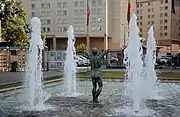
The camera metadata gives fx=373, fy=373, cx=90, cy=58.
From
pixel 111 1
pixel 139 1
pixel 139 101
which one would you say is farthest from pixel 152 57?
pixel 139 1

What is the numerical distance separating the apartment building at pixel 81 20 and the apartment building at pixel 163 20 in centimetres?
1933

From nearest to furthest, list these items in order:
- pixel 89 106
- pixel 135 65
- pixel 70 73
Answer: pixel 135 65, pixel 89 106, pixel 70 73

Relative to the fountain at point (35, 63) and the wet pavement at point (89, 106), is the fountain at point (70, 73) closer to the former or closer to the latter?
the wet pavement at point (89, 106)

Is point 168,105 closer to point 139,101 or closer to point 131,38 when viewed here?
point 139,101

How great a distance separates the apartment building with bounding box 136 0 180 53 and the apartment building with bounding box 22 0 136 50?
19.3 m

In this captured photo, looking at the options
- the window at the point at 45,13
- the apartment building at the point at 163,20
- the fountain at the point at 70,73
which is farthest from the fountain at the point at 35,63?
the apartment building at the point at 163,20

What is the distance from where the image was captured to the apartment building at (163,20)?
119m

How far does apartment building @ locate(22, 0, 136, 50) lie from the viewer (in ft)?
319

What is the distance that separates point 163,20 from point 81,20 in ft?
115

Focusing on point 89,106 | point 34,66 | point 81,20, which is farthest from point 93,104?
point 81,20

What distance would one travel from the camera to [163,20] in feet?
398

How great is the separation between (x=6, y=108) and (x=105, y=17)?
85.9 m

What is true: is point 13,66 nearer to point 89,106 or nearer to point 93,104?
point 93,104

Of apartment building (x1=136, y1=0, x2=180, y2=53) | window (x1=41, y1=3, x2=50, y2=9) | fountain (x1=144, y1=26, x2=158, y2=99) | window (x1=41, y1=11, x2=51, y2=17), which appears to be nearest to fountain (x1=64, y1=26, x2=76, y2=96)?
fountain (x1=144, y1=26, x2=158, y2=99)
